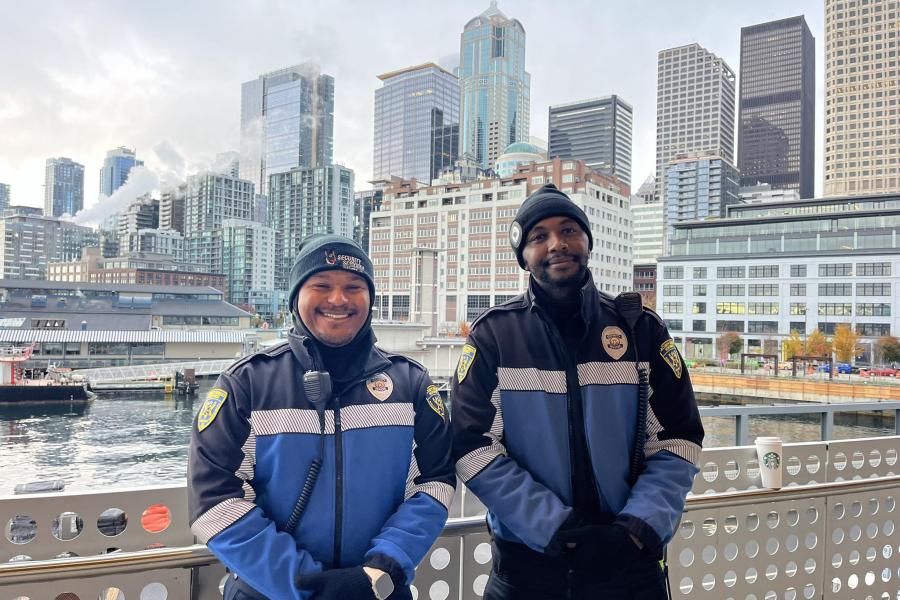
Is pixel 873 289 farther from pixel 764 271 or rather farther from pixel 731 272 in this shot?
pixel 731 272

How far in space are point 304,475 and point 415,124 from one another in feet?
356

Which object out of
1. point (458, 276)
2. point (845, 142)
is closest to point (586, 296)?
point (458, 276)

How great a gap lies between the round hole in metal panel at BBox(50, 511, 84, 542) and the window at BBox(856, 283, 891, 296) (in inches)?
1336

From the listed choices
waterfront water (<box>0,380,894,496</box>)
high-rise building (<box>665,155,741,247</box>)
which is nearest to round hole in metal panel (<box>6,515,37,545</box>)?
waterfront water (<box>0,380,894,496</box>)

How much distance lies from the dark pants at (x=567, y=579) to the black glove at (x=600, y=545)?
0.01m

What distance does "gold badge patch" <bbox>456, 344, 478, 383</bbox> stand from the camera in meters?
1.28

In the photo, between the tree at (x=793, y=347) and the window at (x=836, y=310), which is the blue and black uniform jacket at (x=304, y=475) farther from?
the window at (x=836, y=310)

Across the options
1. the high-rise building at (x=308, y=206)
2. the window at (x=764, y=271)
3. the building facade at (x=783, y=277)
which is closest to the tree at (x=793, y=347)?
the building facade at (x=783, y=277)

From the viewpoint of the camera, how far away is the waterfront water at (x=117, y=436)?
38.4 ft

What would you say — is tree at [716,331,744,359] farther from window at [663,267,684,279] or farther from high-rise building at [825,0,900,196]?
high-rise building at [825,0,900,196]

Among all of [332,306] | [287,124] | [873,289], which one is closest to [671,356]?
[332,306]

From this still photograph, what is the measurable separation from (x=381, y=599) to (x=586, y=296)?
2.39 feet

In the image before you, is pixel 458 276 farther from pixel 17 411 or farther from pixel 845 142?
pixel 845 142

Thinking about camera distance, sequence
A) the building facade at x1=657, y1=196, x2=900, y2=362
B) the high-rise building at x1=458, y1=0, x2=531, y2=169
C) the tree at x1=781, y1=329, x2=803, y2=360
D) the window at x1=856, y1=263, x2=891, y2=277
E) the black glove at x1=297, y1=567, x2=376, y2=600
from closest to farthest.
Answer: the black glove at x1=297, y1=567, x2=376, y2=600 → the tree at x1=781, y1=329, x2=803, y2=360 → the window at x1=856, y1=263, x2=891, y2=277 → the building facade at x1=657, y1=196, x2=900, y2=362 → the high-rise building at x1=458, y1=0, x2=531, y2=169
